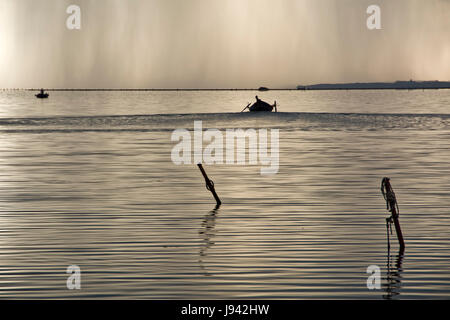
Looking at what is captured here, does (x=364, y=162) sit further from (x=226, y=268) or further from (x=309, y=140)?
(x=226, y=268)

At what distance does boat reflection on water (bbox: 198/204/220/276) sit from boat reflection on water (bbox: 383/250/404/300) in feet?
12.3

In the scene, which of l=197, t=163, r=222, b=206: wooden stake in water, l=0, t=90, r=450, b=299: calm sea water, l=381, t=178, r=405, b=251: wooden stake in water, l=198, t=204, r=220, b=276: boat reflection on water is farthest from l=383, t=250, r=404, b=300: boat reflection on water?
l=197, t=163, r=222, b=206: wooden stake in water

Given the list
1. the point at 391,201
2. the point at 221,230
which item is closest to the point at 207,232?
the point at 221,230

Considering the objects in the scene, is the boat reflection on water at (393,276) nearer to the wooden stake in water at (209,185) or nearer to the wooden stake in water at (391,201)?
the wooden stake in water at (391,201)

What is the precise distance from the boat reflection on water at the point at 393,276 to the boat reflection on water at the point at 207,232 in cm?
375

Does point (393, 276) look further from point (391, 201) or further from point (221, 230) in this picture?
point (221, 230)

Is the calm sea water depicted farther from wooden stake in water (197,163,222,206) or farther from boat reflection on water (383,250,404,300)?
wooden stake in water (197,163,222,206)

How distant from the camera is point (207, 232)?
22828 millimetres

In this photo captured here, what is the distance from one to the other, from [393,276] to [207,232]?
22.1ft

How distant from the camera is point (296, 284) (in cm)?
1659

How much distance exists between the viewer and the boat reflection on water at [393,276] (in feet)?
52.3

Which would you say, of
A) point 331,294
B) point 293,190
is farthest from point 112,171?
point 331,294

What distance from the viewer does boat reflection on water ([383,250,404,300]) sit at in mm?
15954
